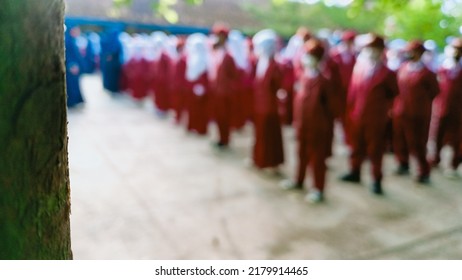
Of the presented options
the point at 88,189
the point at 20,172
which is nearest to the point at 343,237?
the point at 88,189

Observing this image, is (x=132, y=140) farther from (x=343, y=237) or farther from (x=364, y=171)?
(x=343, y=237)

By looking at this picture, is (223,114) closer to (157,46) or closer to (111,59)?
(157,46)

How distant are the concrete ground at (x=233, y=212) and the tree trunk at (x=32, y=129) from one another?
93.7 inches

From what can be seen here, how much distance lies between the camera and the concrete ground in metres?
3.80

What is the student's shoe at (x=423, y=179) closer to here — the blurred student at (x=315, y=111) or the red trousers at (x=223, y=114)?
the blurred student at (x=315, y=111)

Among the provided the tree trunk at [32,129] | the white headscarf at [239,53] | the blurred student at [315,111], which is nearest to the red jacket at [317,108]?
the blurred student at [315,111]

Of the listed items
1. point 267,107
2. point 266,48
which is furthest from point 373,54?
point 267,107

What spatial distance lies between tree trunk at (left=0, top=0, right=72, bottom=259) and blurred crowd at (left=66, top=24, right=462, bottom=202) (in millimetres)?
3451

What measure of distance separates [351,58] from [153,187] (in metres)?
3.97

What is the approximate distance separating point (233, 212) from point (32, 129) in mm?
3392

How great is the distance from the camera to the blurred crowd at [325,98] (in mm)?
4707

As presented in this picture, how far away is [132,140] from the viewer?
7.26 meters
